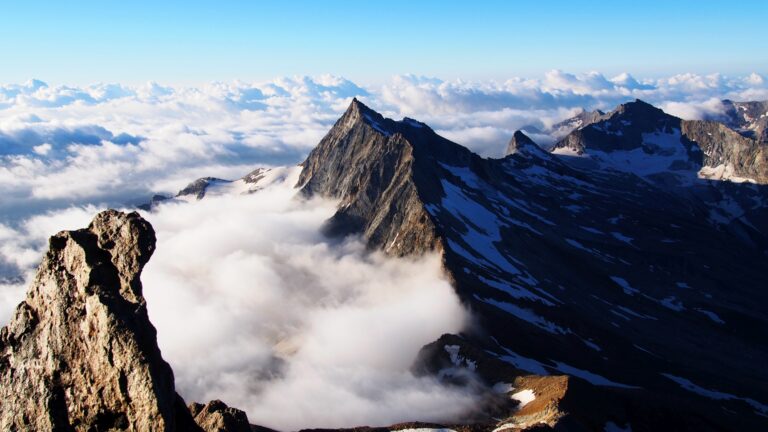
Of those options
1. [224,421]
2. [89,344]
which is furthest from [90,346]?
[224,421]

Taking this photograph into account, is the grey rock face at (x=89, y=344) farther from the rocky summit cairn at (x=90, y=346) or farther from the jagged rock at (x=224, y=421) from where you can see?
the jagged rock at (x=224, y=421)

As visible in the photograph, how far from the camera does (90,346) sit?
39438 mm

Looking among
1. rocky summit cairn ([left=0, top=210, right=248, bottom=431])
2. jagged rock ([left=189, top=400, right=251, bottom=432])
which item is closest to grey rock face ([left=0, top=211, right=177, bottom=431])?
rocky summit cairn ([left=0, top=210, right=248, bottom=431])

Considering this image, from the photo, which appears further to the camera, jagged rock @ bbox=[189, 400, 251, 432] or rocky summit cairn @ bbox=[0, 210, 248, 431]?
jagged rock @ bbox=[189, 400, 251, 432]

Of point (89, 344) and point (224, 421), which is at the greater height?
point (89, 344)

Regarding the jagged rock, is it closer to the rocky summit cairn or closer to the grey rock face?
the rocky summit cairn

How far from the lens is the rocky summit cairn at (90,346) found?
3822cm

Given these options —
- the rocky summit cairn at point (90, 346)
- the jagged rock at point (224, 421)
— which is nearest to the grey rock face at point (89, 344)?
the rocky summit cairn at point (90, 346)

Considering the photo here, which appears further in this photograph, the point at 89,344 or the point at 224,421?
the point at 224,421

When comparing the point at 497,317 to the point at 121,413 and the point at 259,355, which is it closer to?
the point at 259,355

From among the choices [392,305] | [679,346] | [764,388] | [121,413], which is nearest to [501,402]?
[121,413]

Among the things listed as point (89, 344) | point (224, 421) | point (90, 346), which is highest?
point (89, 344)

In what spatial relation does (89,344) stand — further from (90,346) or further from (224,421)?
(224,421)

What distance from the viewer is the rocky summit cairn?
38.2 metres
